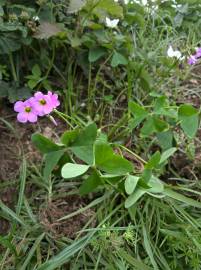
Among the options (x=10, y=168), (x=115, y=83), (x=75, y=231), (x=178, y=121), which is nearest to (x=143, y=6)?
(x=115, y=83)

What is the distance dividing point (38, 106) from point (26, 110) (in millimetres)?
68

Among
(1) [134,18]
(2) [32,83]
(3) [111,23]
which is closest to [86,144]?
(2) [32,83]

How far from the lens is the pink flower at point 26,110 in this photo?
4.58 ft

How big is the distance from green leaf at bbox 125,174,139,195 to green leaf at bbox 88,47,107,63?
0.56m

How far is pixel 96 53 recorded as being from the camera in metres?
1.66

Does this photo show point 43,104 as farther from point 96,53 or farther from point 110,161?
point 96,53

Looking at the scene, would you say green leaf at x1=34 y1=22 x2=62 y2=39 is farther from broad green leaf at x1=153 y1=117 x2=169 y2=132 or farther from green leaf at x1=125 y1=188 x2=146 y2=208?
green leaf at x1=125 y1=188 x2=146 y2=208

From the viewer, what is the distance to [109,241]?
4.06 ft

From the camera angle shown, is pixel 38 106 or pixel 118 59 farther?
pixel 118 59

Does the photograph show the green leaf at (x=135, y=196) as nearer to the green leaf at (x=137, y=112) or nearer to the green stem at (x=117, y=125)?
the green leaf at (x=137, y=112)

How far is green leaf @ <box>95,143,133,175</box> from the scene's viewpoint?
1173 millimetres

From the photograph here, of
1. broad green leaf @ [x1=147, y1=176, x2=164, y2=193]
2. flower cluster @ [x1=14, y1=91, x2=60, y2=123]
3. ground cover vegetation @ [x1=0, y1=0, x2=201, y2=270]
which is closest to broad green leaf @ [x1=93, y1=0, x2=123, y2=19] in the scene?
ground cover vegetation @ [x1=0, y1=0, x2=201, y2=270]

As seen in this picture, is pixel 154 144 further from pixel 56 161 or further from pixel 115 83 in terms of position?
pixel 56 161

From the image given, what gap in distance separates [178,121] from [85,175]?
322 mm
